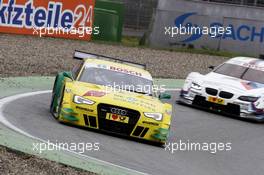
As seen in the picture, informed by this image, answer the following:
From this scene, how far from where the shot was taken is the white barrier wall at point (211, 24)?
3069 centimetres

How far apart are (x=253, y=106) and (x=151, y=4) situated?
2205cm

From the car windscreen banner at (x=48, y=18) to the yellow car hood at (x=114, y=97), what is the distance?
47.0ft

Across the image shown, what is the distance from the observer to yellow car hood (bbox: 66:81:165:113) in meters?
12.5

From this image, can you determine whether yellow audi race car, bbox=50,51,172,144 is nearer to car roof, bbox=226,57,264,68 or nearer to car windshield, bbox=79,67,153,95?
car windshield, bbox=79,67,153,95

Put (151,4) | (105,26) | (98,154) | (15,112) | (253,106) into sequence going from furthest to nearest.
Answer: (151,4) < (105,26) < (253,106) < (15,112) < (98,154)

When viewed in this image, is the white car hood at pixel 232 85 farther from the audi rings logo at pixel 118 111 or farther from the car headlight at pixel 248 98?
the audi rings logo at pixel 118 111

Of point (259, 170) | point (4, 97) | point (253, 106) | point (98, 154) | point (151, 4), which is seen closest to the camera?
point (98, 154)

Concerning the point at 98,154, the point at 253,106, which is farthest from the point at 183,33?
the point at 98,154

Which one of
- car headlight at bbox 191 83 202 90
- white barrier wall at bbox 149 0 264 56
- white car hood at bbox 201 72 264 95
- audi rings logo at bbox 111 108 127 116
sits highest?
audi rings logo at bbox 111 108 127 116

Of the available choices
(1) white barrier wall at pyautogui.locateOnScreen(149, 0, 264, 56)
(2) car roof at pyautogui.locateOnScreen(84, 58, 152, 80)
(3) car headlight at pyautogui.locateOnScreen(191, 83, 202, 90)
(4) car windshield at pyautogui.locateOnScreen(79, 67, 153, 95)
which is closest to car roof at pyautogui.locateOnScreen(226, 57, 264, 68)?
(3) car headlight at pyautogui.locateOnScreen(191, 83, 202, 90)

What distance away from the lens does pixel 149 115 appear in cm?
1248

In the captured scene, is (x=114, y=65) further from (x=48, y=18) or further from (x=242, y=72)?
(x=48, y=18)

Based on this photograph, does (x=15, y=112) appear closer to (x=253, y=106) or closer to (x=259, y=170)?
(x=259, y=170)

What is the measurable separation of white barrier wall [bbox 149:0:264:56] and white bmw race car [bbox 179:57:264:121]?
469 inches
